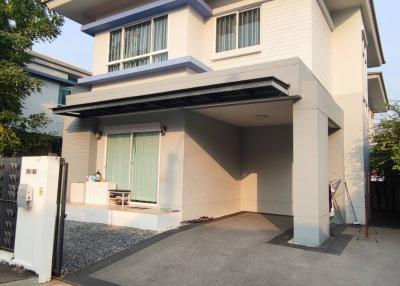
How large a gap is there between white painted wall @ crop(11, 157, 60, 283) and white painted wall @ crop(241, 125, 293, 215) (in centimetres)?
747

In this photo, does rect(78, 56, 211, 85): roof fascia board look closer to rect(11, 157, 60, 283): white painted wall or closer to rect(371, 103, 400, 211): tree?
rect(11, 157, 60, 283): white painted wall

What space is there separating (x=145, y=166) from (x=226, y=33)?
190 inches

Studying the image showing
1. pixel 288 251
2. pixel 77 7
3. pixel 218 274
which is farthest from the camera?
pixel 77 7

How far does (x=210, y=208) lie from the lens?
1033cm

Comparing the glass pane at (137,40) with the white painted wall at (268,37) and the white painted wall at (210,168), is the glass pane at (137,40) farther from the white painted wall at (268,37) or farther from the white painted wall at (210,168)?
the white painted wall at (210,168)

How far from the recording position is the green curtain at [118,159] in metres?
10.6

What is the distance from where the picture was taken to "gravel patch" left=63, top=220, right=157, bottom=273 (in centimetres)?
645

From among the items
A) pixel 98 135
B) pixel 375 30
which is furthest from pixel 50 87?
Answer: pixel 375 30

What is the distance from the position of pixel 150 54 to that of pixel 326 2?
18.9 ft

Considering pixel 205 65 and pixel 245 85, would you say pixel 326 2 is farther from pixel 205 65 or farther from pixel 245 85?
pixel 245 85

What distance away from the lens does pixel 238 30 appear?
409 inches

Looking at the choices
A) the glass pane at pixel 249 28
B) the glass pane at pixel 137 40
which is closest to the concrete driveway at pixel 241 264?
the glass pane at pixel 249 28

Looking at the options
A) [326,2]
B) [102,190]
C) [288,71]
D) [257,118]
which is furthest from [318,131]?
[102,190]

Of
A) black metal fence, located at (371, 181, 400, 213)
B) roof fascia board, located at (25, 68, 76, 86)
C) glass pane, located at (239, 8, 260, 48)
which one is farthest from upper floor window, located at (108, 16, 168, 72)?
black metal fence, located at (371, 181, 400, 213)
